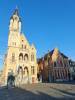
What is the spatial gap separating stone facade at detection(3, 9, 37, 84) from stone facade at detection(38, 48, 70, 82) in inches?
318

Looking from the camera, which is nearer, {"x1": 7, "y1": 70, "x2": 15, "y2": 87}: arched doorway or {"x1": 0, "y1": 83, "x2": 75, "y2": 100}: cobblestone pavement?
{"x1": 0, "y1": 83, "x2": 75, "y2": 100}: cobblestone pavement

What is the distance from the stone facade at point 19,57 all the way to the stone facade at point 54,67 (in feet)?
26.5

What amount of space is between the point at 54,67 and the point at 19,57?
1453cm

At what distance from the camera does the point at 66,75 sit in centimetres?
6944

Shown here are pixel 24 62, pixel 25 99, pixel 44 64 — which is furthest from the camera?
pixel 44 64

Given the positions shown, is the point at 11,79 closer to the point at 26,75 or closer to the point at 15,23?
the point at 26,75

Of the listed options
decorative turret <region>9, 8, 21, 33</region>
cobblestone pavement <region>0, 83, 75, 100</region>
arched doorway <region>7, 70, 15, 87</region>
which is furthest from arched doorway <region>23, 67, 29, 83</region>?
cobblestone pavement <region>0, 83, 75, 100</region>

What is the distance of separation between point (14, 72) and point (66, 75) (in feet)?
66.8

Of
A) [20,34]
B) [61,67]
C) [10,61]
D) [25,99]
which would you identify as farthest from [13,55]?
[25,99]

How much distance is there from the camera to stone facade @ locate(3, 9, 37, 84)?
60.5 meters

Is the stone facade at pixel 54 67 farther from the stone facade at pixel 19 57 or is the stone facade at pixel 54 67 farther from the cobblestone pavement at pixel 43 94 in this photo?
the cobblestone pavement at pixel 43 94

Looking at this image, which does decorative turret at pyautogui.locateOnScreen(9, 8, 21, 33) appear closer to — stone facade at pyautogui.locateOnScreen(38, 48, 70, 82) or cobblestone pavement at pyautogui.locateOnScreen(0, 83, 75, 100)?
stone facade at pyautogui.locateOnScreen(38, 48, 70, 82)

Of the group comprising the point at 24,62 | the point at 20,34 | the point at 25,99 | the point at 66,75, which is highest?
the point at 20,34

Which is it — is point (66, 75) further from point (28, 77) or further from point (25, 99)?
point (25, 99)
